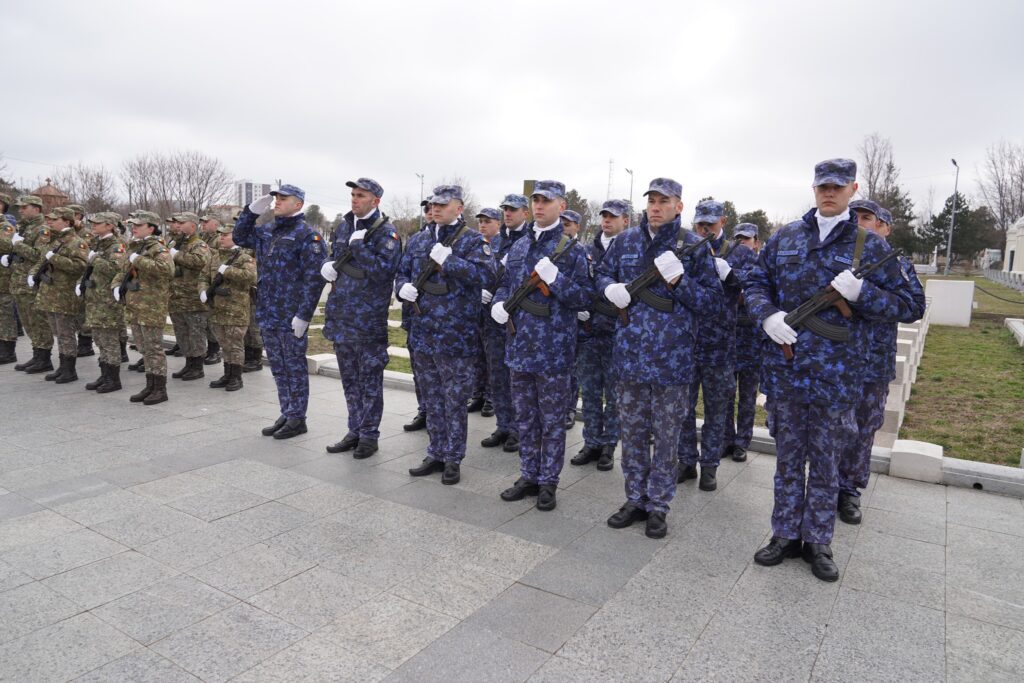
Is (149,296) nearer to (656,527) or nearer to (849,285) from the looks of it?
(656,527)

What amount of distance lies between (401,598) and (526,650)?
2.43 feet

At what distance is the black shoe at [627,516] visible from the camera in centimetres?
413

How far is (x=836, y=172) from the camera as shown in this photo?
3.40m

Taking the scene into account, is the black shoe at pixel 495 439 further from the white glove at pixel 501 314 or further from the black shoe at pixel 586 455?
the white glove at pixel 501 314

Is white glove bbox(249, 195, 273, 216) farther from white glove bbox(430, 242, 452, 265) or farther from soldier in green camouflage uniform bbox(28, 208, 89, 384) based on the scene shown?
soldier in green camouflage uniform bbox(28, 208, 89, 384)

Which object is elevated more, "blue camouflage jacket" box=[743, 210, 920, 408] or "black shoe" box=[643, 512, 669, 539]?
"blue camouflage jacket" box=[743, 210, 920, 408]

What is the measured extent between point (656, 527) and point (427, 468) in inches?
75.5

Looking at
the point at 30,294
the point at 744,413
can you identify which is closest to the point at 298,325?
the point at 744,413

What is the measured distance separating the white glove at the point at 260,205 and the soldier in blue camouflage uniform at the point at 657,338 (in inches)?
141

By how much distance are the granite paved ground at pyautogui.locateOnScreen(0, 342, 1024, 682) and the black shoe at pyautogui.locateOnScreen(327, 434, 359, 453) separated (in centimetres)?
27

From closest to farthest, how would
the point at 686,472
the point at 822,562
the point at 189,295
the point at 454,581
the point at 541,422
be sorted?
the point at 454,581
the point at 822,562
the point at 541,422
the point at 686,472
the point at 189,295

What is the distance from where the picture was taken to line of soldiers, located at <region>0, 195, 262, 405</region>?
7211 millimetres

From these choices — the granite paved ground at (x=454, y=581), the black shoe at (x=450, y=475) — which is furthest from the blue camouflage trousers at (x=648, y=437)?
the black shoe at (x=450, y=475)

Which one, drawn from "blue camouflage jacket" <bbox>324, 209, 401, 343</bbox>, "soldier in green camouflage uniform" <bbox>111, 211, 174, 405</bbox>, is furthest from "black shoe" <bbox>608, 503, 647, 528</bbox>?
"soldier in green camouflage uniform" <bbox>111, 211, 174, 405</bbox>
